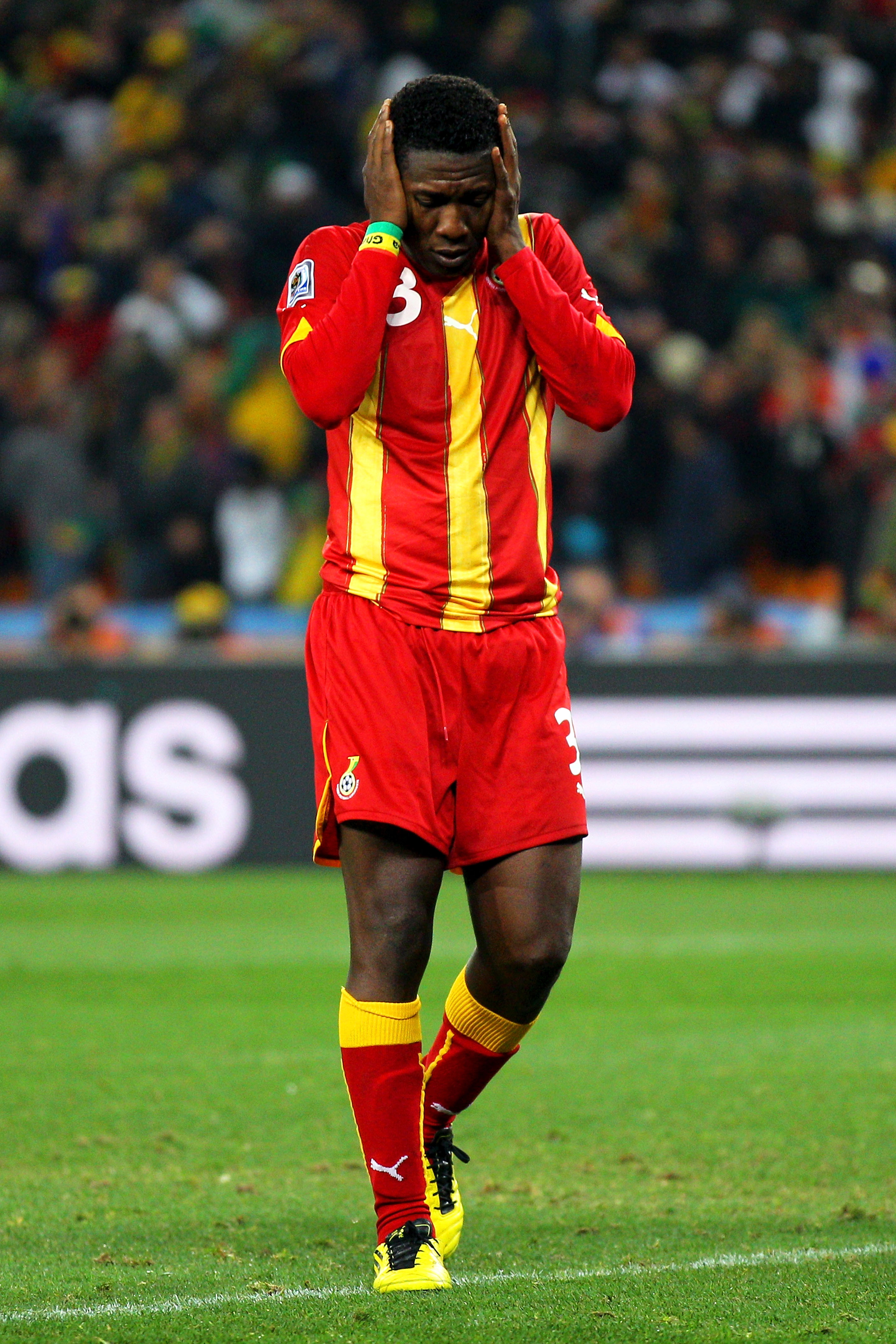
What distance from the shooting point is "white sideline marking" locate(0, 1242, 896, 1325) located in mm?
3283

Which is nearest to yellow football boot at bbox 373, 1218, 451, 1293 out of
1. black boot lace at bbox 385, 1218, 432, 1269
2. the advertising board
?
black boot lace at bbox 385, 1218, 432, 1269

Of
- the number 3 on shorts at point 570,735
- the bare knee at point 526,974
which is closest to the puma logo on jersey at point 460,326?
the number 3 on shorts at point 570,735

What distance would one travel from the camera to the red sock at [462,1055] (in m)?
3.94

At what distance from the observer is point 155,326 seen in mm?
13227

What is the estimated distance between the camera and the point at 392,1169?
11.8 ft

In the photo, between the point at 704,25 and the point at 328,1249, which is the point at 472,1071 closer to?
the point at 328,1249

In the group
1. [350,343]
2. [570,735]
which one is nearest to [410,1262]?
Result: [570,735]

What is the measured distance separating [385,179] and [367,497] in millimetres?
584

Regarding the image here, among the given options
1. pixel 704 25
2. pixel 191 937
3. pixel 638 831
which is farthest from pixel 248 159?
pixel 191 937

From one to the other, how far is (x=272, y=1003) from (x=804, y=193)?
9.22 meters

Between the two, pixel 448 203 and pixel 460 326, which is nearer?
pixel 448 203

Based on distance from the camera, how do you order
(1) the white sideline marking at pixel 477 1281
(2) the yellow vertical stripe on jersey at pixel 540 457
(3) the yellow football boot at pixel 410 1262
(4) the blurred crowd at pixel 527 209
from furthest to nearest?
(4) the blurred crowd at pixel 527 209 < (2) the yellow vertical stripe on jersey at pixel 540 457 < (3) the yellow football boot at pixel 410 1262 < (1) the white sideline marking at pixel 477 1281

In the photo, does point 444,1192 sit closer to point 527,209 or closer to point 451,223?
point 451,223

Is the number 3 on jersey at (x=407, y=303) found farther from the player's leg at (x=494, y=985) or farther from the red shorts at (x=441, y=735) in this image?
the player's leg at (x=494, y=985)
